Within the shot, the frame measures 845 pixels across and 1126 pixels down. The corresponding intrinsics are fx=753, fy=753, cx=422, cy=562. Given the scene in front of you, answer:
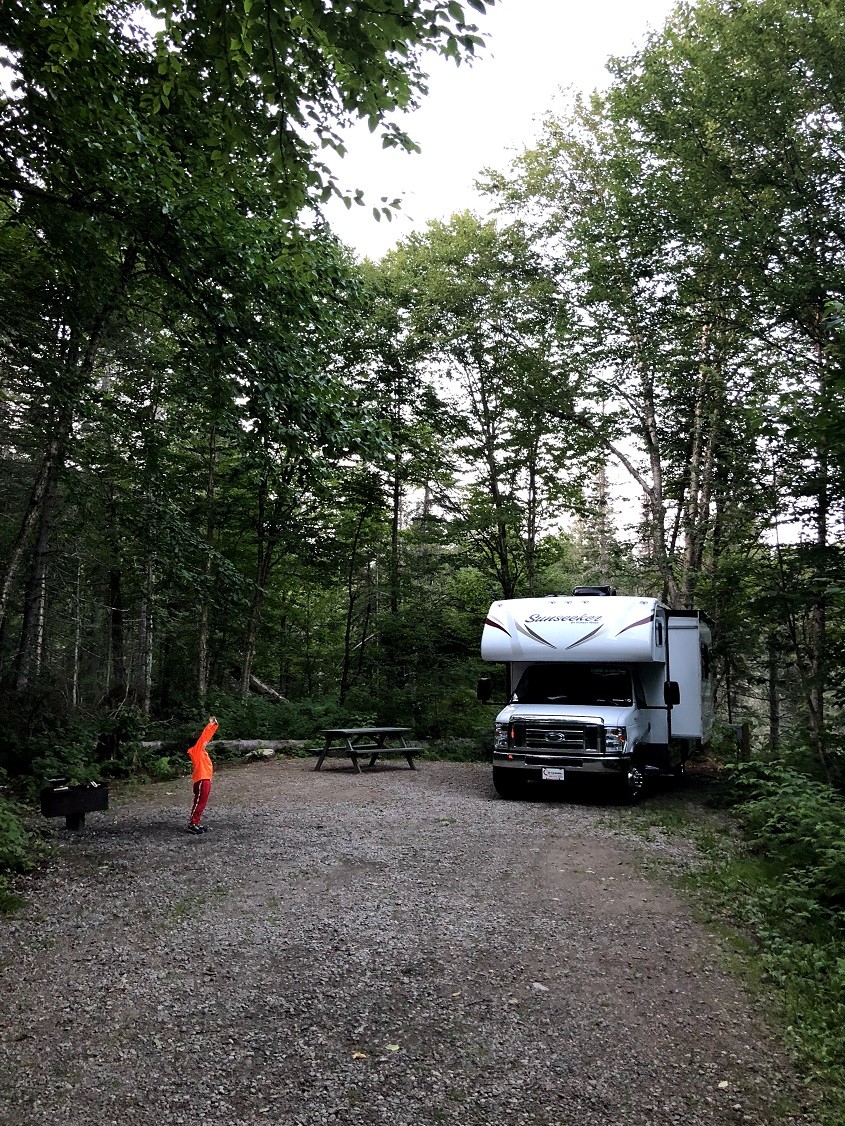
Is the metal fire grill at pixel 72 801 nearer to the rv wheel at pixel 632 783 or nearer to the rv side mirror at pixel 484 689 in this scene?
the rv side mirror at pixel 484 689

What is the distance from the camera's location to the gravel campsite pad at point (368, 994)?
3.43 metres

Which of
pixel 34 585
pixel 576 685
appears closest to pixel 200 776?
pixel 576 685

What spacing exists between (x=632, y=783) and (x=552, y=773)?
1296mm

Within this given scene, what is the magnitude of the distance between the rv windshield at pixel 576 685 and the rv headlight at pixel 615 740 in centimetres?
83

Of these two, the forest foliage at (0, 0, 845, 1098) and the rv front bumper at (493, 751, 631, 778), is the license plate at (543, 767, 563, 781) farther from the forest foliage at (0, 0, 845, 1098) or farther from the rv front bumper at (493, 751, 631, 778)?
the forest foliage at (0, 0, 845, 1098)

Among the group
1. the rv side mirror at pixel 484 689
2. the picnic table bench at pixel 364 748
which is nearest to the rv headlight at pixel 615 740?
the rv side mirror at pixel 484 689

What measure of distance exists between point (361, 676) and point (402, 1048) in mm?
17260

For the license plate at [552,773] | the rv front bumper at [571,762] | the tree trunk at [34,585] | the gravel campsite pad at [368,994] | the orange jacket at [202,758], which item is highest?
the tree trunk at [34,585]

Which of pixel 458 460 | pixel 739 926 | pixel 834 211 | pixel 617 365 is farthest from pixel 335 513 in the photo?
pixel 739 926

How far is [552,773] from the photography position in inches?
432

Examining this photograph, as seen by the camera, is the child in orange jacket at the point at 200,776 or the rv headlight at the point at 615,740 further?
the rv headlight at the point at 615,740

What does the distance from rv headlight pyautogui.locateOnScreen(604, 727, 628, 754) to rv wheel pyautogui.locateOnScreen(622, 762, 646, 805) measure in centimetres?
45

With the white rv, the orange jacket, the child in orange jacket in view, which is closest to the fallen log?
the white rv

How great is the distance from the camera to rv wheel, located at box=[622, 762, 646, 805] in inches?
436
